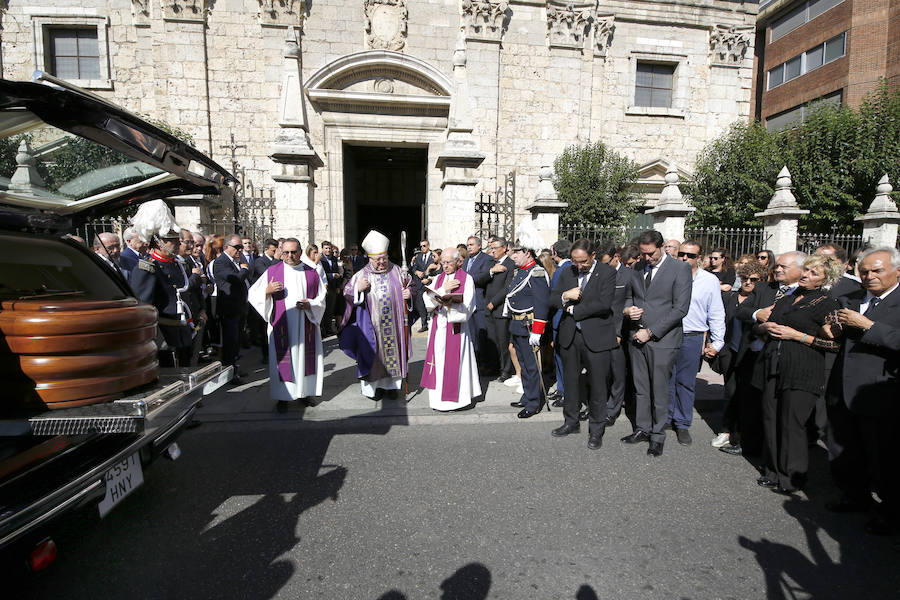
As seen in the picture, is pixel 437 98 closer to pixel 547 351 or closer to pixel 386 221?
pixel 386 221

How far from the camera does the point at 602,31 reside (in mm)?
15352

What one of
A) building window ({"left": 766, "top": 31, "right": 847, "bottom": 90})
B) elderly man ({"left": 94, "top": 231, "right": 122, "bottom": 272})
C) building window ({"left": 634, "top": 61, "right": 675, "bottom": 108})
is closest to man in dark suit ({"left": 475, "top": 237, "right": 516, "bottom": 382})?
elderly man ({"left": 94, "top": 231, "right": 122, "bottom": 272})

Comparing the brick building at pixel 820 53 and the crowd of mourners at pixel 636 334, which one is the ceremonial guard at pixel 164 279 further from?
the brick building at pixel 820 53

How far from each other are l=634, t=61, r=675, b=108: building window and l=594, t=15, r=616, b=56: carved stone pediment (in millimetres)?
1657

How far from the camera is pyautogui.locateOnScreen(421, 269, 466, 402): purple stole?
19.1ft

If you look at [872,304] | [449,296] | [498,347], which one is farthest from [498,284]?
[872,304]

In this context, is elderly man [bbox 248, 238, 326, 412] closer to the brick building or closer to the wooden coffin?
the wooden coffin

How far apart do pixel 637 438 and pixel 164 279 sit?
566 centimetres

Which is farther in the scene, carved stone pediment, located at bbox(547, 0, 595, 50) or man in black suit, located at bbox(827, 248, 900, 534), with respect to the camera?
carved stone pediment, located at bbox(547, 0, 595, 50)

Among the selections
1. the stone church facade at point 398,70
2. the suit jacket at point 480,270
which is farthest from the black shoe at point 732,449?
the stone church facade at point 398,70

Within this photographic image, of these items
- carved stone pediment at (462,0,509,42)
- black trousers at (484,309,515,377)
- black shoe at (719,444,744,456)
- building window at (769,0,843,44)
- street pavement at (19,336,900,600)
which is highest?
building window at (769,0,843,44)

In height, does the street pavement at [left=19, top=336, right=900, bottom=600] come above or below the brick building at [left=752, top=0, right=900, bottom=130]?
below

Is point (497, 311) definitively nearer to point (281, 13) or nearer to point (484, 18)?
point (484, 18)

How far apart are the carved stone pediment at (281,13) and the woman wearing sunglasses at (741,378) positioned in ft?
44.4
